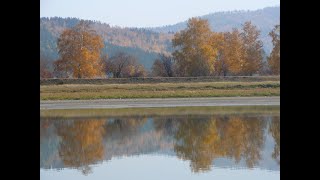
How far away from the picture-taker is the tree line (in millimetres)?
42719

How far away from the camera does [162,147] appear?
1266 cm

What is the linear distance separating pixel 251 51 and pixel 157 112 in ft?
83.1

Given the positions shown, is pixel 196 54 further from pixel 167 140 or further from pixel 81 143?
pixel 81 143

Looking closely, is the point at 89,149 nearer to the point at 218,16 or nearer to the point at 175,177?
the point at 175,177

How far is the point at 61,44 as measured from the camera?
44656 mm

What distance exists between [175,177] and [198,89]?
2215 centimetres

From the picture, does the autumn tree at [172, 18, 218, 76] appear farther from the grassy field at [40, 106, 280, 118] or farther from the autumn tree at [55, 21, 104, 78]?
the grassy field at [40, 106, 280, 118]

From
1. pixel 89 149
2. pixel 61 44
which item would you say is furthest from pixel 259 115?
pixel 61 44

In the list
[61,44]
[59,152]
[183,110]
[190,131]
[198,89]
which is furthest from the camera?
[61,44]

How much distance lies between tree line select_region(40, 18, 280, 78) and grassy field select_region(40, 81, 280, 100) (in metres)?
9.72

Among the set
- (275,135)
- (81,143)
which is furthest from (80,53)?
(275,135)

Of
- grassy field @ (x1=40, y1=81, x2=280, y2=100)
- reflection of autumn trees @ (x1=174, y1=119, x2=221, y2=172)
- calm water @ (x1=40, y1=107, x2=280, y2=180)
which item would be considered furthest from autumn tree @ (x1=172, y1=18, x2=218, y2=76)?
reflection of autumn trees @ (x1=174, y1=119, x2=221, y2=172)
